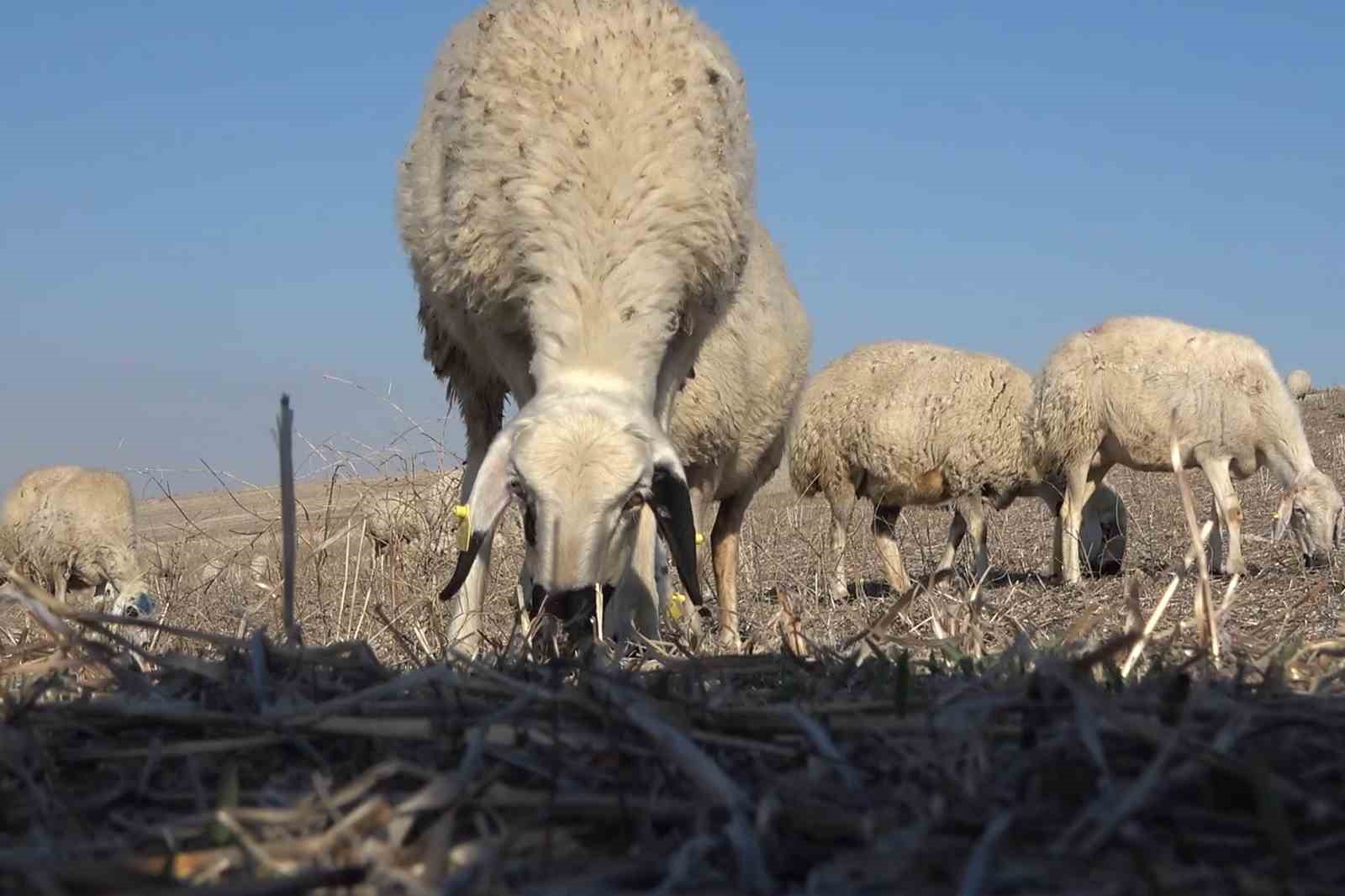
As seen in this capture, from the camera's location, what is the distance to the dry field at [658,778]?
1555 mm

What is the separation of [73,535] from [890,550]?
410 inches

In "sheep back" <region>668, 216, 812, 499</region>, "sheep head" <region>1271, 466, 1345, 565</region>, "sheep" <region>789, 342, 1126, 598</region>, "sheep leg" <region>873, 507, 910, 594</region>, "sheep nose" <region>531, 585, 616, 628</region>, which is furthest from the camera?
"sheep" <region>789, 342, 1126, 598</region>

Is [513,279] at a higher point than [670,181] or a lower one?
lower

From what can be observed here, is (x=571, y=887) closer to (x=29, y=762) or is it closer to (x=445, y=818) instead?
(x=445, y=818)

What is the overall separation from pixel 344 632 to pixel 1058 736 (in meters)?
3.70

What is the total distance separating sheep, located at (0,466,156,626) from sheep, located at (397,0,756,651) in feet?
44.6

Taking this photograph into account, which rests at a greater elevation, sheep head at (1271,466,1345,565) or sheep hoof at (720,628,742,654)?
sheep head at (1271,466,1345,565)

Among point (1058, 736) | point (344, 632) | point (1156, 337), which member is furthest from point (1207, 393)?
point (1058, 736)

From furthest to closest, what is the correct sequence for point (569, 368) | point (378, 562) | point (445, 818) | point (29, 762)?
point (378, 562) → point (569, 368) → point (29, 762) → point (445, 818)

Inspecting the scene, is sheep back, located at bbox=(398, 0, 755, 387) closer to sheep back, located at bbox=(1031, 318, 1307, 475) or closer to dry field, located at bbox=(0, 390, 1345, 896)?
dry field, located at bbox=(0, 390, 1345, 896)

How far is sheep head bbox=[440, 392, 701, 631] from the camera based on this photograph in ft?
13.8

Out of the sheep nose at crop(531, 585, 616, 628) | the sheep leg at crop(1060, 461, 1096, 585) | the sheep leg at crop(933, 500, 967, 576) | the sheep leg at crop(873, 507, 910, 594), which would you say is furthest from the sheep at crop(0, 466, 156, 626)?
the sheep nose at crop(531, 585, 616, 628)

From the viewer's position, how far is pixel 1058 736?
6.05 ft

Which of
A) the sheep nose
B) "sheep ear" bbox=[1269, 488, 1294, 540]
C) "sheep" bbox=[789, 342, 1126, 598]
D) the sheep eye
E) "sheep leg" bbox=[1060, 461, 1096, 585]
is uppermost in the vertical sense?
"sheep" bbox=[789, 342, 1126, 598]
